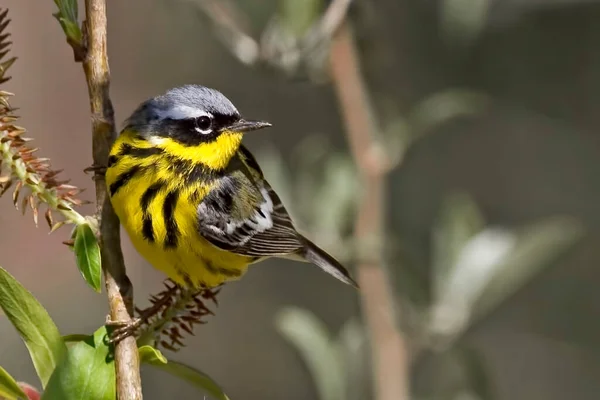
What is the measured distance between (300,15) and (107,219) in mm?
1002

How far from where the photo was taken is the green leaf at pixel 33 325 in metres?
0.82

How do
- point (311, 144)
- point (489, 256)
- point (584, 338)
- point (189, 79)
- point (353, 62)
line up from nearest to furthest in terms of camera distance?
point (353, 62), point (489, 256), point (311, 144), point (584, 338), point (189, 79)

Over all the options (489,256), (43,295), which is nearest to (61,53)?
(43,295)

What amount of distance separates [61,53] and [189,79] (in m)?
1.19

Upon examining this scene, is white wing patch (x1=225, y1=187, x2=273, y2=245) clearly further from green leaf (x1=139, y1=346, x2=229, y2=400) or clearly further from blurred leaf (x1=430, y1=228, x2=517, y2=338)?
green leaf (x1=139, y1=346, x2=229, y2=400)


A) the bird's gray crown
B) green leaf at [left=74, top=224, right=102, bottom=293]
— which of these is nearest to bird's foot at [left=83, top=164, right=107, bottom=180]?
green leaf at [left=74, top=224, right=102, bottom=293]

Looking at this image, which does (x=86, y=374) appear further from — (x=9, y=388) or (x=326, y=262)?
(x=326, y=262)

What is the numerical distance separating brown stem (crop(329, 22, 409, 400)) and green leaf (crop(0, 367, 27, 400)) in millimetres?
1087

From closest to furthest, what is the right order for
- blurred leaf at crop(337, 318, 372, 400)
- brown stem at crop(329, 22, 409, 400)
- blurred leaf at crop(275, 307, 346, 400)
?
brown stem at crop(329, 22, 409, 400), blurred leaf at crop(275, 307, 346, 400), blurred leaf at crop(337, 318, 372, 400)

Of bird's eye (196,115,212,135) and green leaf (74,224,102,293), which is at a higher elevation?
bird's eye (196,115,212,135)

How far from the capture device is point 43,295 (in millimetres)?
6207

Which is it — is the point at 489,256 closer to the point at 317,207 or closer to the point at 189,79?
the point at 317,207

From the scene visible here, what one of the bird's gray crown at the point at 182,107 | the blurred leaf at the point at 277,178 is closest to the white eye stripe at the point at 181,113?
the bird's gray crown at the point at 182,107

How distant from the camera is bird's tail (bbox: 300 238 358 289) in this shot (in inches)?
69.2
